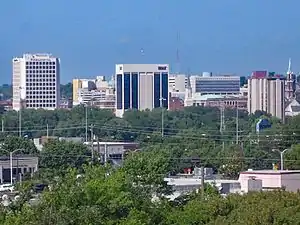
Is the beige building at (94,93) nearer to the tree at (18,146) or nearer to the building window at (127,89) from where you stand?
the building window at (127,89)

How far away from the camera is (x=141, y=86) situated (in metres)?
110

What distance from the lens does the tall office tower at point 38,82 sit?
111375mm

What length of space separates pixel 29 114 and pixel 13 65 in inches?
1409

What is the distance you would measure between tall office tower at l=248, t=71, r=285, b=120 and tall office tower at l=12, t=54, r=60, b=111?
1951cm

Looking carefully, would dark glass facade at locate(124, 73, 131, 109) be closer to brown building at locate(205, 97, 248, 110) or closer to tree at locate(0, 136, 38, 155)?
brown building at locate(205, 97, 248, 110)

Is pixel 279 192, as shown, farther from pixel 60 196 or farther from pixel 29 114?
pixel 29 114

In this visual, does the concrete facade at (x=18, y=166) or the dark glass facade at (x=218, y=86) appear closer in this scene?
the concrete facade at (x=18, y=166)

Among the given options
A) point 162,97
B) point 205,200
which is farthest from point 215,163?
point 162,97

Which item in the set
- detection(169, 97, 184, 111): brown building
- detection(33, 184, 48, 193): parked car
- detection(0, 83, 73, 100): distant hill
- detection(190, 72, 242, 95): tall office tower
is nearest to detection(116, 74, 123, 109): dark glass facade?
detection(169, 97, 184, 111): brown building

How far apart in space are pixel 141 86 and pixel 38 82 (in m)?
10.4

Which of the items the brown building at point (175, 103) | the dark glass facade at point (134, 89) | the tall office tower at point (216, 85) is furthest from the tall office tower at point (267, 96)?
the tall office tower at point (216, 85)

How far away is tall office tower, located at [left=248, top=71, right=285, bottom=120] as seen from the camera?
9875 centimetres

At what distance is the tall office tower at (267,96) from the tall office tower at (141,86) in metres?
8.95

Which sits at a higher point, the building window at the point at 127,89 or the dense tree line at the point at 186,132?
the building window at the point at 127,89
